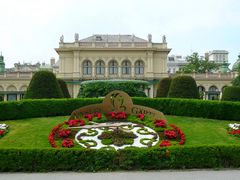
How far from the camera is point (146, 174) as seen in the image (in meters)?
10.3

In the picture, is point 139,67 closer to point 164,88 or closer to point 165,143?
point 164,88

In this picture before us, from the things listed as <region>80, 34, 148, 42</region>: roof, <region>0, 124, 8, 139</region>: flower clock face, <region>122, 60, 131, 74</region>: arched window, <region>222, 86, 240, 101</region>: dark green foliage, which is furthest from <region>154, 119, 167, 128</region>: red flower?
<region>80, 34, 148, 42</region>: roof

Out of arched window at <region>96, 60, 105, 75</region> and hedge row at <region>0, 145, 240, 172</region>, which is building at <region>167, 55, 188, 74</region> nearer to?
arched window at <region>96, 60, 105, 75</region>

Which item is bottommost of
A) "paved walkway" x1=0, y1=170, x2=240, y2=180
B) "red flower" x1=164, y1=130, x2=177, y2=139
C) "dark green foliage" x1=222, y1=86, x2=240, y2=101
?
"paved walkway" x1=0, y1=170, x2=240, y2=180

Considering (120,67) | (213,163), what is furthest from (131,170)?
(120,67)

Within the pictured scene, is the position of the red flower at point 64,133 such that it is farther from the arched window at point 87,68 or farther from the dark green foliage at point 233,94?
the arched window at point 87,68

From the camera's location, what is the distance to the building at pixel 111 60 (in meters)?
57.2

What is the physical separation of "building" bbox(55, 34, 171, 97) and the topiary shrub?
1308 inches

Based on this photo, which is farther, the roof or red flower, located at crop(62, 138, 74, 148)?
the roof

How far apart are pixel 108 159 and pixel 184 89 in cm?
1335

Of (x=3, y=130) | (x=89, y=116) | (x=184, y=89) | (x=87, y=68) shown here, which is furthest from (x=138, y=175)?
(x=87, y=68)

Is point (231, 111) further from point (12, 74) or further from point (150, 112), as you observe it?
point (12, 74)

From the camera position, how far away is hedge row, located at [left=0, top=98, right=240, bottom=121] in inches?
746

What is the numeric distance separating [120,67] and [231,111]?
132 ft
